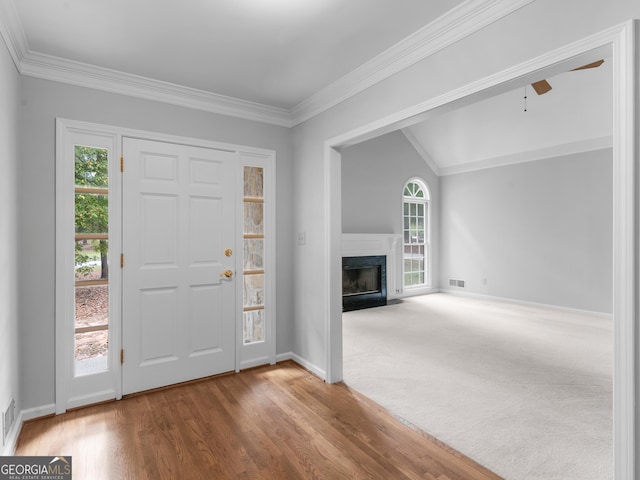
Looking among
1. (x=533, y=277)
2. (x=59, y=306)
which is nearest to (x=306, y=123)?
(x=59, y=306)

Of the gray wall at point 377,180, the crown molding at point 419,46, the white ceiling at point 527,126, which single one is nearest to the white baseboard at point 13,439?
the crown molding at point 419,46

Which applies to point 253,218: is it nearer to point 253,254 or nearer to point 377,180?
point 253,254

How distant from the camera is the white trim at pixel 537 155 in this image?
551 centimetres

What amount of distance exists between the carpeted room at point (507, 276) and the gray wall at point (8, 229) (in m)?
2.45

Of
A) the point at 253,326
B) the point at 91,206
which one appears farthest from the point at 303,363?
the point at 91,206

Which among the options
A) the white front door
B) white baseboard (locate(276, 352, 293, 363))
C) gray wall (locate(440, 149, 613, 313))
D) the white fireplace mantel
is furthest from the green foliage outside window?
gray wall (locate(440, 149, 613, 313))

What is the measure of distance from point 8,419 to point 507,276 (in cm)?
705

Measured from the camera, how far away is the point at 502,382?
3.12m

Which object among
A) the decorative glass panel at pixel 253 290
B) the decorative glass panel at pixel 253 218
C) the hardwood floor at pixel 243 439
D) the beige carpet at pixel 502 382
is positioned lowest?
the hardwood floor at pixel 243 439

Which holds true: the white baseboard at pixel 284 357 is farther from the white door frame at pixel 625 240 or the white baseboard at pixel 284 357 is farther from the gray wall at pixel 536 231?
the gray wall at pixel 536 231

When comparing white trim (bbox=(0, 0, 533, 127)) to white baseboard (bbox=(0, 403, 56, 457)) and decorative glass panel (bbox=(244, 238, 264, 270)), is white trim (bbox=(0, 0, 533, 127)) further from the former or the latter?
white baseboard (bbox=(0, 403, 56, 457))

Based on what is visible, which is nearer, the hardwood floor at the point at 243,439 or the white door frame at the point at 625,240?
the white door frame at the point at 625,240

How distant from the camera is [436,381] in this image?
124 inches

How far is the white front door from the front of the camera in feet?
9.62
